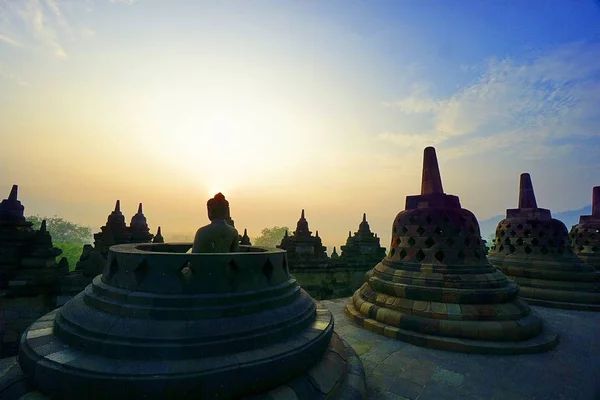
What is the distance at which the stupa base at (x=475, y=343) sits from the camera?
5.50m

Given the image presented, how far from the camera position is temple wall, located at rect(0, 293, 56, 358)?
7.89 metres

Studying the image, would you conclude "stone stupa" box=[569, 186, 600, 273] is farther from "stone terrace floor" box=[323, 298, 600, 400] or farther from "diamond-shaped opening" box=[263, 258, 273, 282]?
"diamond-shaped opening" box=[263, 258, 273, 282]

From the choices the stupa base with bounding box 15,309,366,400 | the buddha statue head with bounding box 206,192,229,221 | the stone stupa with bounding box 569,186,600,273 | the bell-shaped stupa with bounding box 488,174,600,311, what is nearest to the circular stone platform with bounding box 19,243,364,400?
the stupa base with bounding box 15,309,366,400

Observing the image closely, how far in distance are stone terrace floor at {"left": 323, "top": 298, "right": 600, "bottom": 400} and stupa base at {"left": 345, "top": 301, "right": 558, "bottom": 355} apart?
12cm

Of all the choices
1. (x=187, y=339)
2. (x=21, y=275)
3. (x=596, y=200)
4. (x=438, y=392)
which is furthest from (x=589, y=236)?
(x=21, y=275)

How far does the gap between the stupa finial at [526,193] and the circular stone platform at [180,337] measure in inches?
505

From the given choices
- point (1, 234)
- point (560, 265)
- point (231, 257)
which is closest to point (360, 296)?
point (231, 257)

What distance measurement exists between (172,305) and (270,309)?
3.92 ft

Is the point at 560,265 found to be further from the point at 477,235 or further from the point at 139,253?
the point at 139,253

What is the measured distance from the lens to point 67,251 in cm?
5244

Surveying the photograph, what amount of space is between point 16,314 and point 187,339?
937 centimetres

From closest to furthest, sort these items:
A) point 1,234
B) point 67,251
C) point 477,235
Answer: point 477,235 → point 1,234 → point 67,251

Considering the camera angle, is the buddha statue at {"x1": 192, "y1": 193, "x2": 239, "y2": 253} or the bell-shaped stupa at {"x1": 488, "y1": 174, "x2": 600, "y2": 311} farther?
the bell-shaped stupa at {"x1": 488, "y1": 174, "x2": 600, "y2": 311}

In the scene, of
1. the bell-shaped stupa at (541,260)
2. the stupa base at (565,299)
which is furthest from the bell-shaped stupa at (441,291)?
the bell-shaped stupa at (541,260)
